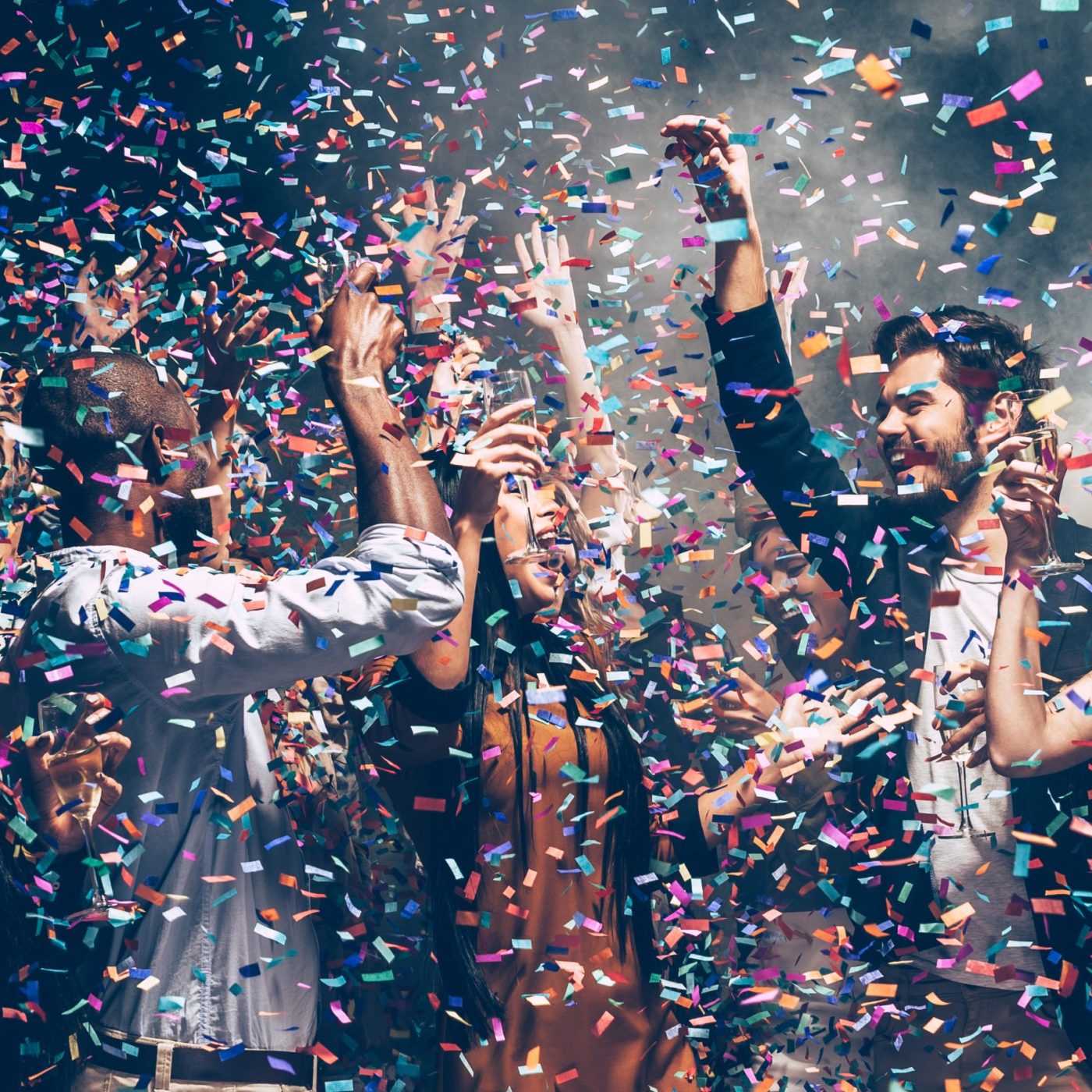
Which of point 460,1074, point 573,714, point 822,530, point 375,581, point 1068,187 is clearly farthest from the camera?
point 1068,187

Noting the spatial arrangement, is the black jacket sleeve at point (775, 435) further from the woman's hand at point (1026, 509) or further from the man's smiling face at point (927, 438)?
the woman's hand at point (1026, 509)

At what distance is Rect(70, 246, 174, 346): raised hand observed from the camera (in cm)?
272

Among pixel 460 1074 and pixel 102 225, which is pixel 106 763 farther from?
pixel 102 225

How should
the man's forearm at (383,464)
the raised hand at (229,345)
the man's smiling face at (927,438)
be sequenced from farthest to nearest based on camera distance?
the man's smiling face at (927,438), the raised hand at (229,345), the man's forearm at (383,464)

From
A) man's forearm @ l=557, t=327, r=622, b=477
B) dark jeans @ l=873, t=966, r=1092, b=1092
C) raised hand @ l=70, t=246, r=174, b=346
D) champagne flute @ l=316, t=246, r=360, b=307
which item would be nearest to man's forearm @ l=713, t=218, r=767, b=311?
man's forearm @ l=557, t=327, r=622, b=477

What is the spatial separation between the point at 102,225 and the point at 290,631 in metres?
1.24

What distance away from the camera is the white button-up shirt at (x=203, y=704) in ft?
7.12

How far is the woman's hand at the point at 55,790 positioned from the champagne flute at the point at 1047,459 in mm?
1855

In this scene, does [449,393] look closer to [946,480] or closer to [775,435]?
[775,435]

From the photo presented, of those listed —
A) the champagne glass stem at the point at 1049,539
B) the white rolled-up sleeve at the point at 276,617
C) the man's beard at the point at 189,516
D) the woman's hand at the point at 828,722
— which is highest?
the man's beard at the point at 189,516

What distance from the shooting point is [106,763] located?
2242mm

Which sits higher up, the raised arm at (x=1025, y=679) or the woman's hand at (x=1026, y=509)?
the woman's hand at (x=1026, y=509)

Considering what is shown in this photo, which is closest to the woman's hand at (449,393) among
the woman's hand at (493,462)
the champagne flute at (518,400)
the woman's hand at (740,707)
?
the champagne flute at (518,400)

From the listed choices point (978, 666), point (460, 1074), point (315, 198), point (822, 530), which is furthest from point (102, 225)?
point (978, 666)
